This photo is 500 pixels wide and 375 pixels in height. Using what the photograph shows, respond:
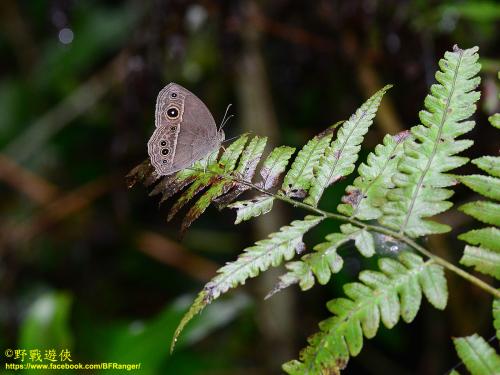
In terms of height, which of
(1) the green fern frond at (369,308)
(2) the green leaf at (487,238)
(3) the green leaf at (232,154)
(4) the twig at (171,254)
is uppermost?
(4) the twig at (171,254)

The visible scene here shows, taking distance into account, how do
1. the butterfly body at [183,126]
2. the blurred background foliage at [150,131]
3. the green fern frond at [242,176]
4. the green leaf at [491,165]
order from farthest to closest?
the blurred background foliage at [150,131]
the butterfly body at [183,126]
the green fern frond at [242,176]
the green leaf at [491,165]

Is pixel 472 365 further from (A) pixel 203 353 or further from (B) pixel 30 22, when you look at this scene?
(B) pixel 30 22

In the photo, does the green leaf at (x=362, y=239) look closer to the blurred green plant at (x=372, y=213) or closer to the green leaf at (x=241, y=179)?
the blurred green plant at (x=372, y=213)

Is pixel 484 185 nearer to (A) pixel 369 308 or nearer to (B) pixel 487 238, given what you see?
(B) pixel 487 238

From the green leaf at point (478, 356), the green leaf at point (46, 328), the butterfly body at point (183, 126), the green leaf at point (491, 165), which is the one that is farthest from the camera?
the green leaf at point (46, 328)

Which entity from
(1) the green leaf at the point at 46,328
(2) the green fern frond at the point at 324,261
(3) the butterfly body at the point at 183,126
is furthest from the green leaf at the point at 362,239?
(1) the green leaf at the point at 46,328

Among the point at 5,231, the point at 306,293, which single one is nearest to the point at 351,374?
the point at 306,293

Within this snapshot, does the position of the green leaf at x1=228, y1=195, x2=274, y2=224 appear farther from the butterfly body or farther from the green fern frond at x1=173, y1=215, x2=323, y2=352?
the butterfly body
